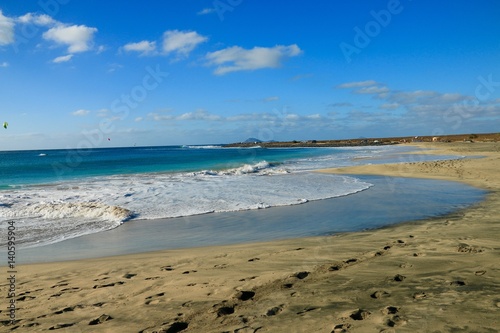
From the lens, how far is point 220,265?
6.84 meters

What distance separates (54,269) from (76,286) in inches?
62.6

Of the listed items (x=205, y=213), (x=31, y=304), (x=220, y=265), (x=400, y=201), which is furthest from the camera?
(x=400, y=201)

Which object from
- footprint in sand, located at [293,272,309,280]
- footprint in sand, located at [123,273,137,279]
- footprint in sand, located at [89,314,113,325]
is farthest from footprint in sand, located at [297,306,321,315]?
footprint in sand, located at [123,273,137,279]

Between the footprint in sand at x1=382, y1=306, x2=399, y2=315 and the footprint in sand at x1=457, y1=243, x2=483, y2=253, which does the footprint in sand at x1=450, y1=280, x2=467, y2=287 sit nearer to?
the footprint in sand at x1=382, y1=306, x2=399, y2=315

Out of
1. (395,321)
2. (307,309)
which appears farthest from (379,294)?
(307,309)

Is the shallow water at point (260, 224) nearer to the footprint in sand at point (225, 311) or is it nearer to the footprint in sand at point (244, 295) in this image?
the footprint in sand at point (244, 295)

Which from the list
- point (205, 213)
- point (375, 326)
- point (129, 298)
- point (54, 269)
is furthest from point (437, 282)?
point (205, 213)

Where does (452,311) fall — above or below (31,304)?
above

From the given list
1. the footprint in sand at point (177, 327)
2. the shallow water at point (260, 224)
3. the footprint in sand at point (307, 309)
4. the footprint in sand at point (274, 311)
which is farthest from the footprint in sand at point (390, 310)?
the shallow water at point (260, 224)

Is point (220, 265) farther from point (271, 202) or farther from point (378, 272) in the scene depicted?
point (271, 202)

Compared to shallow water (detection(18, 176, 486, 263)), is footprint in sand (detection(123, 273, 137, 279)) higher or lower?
higher

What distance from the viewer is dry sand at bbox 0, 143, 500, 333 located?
4.14 metres

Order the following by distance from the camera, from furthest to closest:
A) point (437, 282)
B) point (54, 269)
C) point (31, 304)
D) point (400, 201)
Answer: 1. point (400, 201)
2. point (54, 269)
3. point (31, 304)
4. point (437, 282)

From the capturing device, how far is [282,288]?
17.4ft
